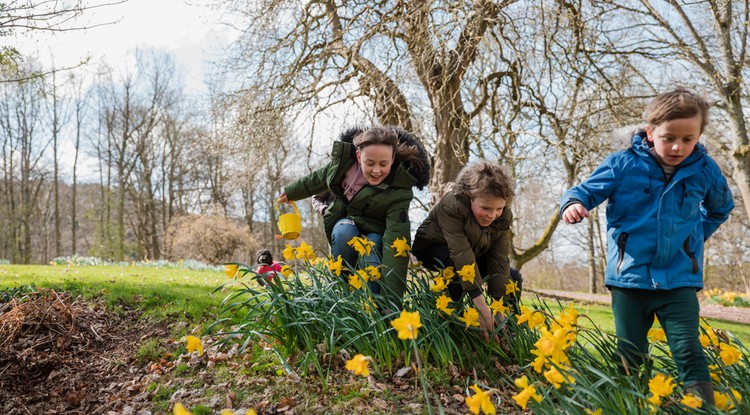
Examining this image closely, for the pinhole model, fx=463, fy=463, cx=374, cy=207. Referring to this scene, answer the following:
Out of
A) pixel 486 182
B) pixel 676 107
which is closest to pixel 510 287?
pixel 486 182

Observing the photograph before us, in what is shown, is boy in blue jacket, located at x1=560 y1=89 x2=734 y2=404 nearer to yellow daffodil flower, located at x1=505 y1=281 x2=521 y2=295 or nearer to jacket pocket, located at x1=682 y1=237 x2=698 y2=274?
jacket pocket, located at x1=682 y1=237 x2=698 y2=274

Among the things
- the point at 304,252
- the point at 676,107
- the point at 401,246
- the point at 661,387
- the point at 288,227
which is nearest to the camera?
the point at 661,387

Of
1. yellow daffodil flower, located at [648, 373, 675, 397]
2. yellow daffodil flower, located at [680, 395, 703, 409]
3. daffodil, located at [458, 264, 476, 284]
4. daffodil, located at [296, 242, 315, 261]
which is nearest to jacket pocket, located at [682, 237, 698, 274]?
yellow daffodil flower, located at [680, 395, 703, 409]

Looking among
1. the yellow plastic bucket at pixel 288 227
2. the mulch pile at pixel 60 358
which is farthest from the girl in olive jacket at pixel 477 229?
the mulch pile at pixel 60 358

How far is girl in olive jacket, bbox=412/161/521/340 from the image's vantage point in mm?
2529

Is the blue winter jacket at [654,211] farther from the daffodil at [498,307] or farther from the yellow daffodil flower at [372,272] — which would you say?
the yellow daffodil flower at [372,272]

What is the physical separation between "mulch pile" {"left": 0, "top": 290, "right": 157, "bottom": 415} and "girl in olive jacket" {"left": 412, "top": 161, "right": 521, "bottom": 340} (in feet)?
6.66

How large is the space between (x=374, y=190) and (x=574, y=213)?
4.03ft

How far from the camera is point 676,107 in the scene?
2049 mm

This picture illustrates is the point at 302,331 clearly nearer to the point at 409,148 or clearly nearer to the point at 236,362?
the point at 236,362

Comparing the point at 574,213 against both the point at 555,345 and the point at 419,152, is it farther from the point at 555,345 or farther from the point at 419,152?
the point at 419,152

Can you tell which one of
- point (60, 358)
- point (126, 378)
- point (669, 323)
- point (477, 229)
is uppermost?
point (477, 229)

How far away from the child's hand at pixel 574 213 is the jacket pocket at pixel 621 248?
298mm

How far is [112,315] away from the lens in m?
3.91
